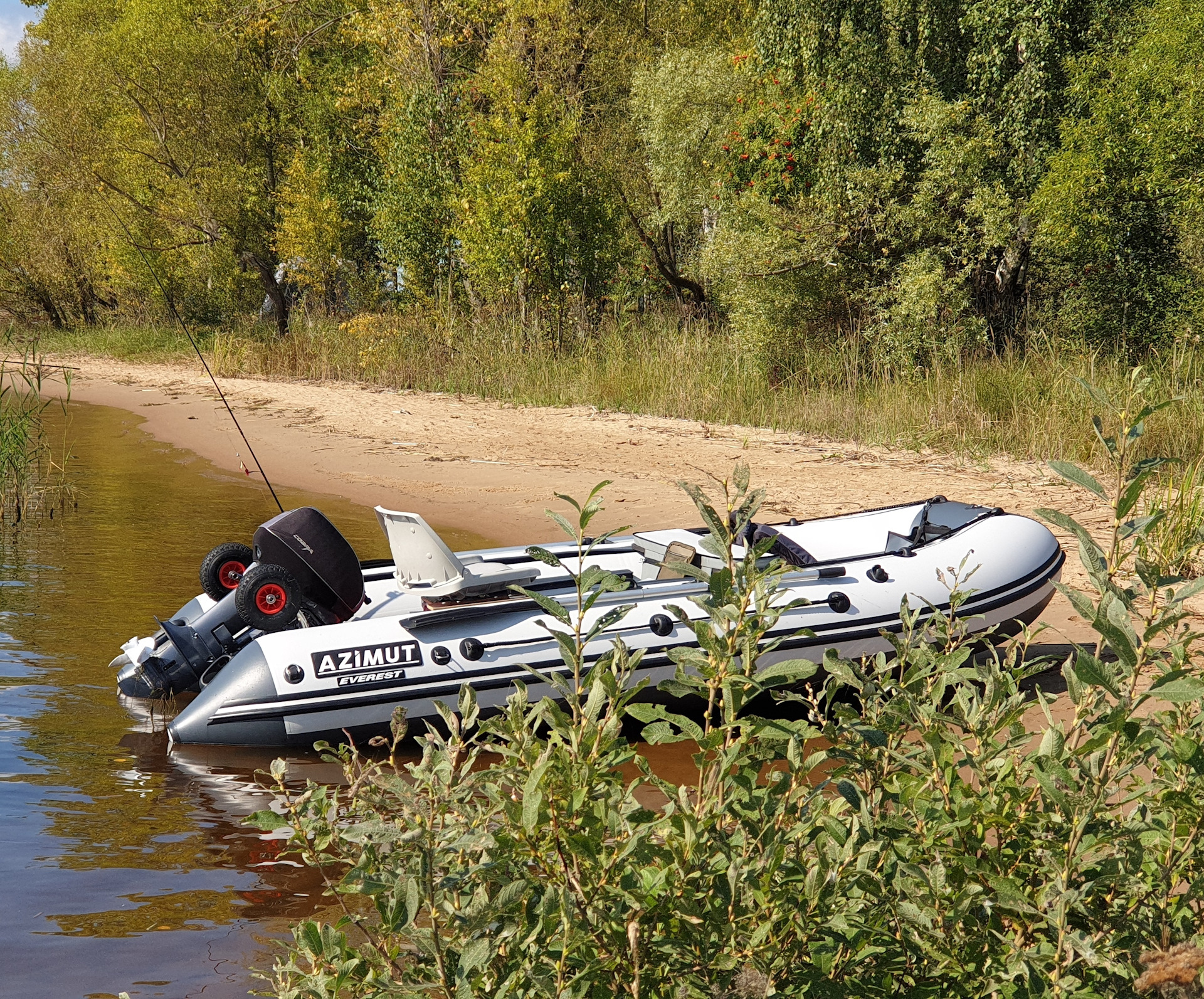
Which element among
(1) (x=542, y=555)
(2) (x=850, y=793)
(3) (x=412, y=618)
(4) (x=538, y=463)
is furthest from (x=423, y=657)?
(4) (x=538, y=463)

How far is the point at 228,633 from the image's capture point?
621 centimetres

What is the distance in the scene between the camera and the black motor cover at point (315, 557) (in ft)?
19.5

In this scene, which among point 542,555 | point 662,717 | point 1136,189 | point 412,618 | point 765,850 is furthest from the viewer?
point 1136,189

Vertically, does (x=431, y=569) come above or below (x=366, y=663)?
above

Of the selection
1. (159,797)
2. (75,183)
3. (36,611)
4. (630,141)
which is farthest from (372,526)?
(75,183)

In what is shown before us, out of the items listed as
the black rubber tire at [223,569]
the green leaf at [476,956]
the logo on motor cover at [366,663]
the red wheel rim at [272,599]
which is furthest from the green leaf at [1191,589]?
the black rubber tire at [223,569]

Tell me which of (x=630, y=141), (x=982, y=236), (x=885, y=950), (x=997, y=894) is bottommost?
(x=885, y=950)

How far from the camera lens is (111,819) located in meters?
4.99

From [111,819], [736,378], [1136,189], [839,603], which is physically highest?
[1136,189]

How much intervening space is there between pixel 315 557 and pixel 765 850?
4.64 m

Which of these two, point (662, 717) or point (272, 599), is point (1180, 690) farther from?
point (272, 599)

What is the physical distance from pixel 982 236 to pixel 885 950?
1318 cm

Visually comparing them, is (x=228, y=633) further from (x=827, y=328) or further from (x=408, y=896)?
(x=827, y=328)

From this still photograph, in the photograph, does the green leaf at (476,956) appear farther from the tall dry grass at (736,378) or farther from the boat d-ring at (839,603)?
the tall dry grass at (736,378)
